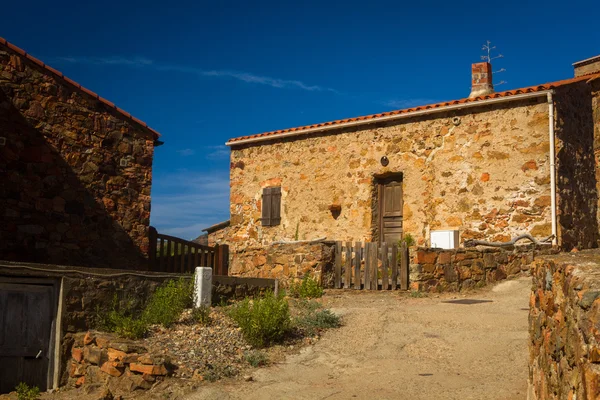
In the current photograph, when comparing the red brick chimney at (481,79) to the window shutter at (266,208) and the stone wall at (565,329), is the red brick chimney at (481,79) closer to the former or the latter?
the window shutter at (266,208)

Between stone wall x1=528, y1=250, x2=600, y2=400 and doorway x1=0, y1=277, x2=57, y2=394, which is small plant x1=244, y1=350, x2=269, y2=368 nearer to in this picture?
doorway x1=0, y1=277, x2=57, y2=394

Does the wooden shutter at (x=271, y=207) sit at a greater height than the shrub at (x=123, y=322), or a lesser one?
greater

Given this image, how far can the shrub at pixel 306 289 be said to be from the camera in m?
10.3

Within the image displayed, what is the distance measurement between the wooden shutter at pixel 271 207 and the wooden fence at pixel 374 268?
5409 millimetres

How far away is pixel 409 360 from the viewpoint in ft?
21.4

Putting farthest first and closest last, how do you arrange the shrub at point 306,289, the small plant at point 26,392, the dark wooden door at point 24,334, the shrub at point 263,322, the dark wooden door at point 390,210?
the dark wooden door at point 390,210 → the shrub at point 306,289 → the shrub at point 263,322 → the dark wooden door at point 24,334 → the small plant at point 26,392

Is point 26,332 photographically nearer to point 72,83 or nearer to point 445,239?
point 72,83

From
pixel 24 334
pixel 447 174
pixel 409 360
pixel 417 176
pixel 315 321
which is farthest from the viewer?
pixel 417 176

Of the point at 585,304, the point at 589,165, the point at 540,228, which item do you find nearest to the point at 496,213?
the point at 540,228

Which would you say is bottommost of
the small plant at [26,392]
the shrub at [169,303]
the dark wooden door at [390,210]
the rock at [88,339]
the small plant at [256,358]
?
the small plant at [26,392]

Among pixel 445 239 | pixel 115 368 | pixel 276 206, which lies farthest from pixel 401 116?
pixel 115 368

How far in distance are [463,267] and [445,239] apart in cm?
222

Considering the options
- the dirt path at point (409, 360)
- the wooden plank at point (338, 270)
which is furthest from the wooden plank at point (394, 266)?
the dirt path at point (409, 360)

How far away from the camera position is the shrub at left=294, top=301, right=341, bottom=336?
7.83 metres
